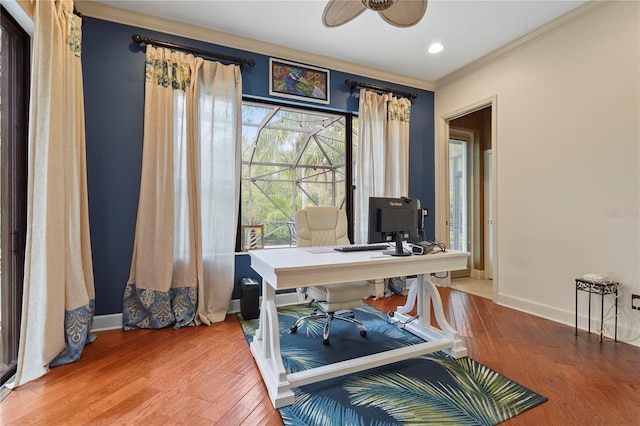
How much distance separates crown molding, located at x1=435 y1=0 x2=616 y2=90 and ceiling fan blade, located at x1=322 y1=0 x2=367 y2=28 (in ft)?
6.60

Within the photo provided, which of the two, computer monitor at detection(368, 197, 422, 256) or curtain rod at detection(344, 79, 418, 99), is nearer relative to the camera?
computer monitor at detection(368, 197, 422, 256)

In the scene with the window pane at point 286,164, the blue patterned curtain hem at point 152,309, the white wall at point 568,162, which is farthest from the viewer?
the window pane at point 286,164

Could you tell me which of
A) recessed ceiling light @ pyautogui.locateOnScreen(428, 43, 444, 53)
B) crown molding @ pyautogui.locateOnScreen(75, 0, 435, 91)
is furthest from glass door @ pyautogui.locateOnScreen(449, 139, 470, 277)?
recessed ceiling light @ pyautogui.locateOnScreen(428, 43, 444, 53)

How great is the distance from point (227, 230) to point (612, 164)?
11.0 feet

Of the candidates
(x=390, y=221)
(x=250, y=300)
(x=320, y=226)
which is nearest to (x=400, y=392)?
(x=390, y=221)

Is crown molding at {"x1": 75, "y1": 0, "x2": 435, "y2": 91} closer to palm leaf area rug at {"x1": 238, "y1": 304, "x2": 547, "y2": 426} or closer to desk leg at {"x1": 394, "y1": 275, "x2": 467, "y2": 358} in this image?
desk leg at {"x1": 394, "y1": 275, "x2": 467, "y2": 358}

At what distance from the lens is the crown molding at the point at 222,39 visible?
8.46 ft

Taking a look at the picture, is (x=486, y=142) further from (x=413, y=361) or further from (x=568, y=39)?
(x=413, y=361)

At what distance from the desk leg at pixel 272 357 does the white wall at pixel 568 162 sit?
265 cm

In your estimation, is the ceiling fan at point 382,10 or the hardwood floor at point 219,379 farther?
the ceiling fan at point 382,10

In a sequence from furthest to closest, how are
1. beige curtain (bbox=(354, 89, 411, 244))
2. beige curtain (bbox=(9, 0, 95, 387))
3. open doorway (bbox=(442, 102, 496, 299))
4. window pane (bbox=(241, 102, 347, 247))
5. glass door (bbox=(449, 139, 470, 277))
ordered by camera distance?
1. glass door (bbox=(449, 139, 470, 277))
2. open doorway (bbox=(442, 102, 496, 299))
3. beige curtain (bbox=(354, 89, 411, 244))
4. window pane (bbox=(241, 102, 347, 247))
5. beige curtain (bbox=(9, 0, 95, 387))

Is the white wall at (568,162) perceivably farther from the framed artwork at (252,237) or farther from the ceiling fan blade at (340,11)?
the framed artwork at (252,237)

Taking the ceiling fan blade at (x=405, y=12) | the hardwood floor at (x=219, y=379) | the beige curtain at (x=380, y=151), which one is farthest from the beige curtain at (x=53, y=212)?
the beige curtain at (x=380, y=151)

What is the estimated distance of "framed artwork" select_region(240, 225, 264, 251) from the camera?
3.38m
